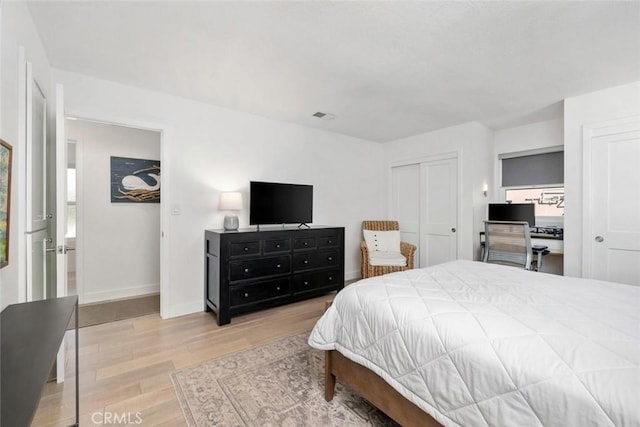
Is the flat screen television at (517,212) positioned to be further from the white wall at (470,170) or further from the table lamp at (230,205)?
the table lamp at (230,205)

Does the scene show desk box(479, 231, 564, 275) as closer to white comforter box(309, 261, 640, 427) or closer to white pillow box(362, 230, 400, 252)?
white pillow box(362, 230, 400, 252)

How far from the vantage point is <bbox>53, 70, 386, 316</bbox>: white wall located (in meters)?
2.72

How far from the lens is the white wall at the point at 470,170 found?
3904mm

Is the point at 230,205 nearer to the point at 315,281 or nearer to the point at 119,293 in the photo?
the point at 315,281

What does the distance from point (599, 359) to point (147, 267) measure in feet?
14.9

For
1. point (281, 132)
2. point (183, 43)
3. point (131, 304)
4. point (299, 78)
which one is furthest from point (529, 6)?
point (131, 304)

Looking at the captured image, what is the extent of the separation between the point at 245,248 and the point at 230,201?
57cm

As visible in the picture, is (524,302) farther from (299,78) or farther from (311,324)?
(299,78)

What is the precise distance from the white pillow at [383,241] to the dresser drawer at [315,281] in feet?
2.93

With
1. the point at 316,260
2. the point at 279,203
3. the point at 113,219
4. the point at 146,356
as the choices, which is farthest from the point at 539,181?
the point at 113,219

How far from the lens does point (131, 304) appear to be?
345 centimetres

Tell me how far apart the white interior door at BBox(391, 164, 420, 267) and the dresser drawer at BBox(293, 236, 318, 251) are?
1955 mm

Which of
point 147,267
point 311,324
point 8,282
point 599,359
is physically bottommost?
point 311,324

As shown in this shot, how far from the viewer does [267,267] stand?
3.17 meters
